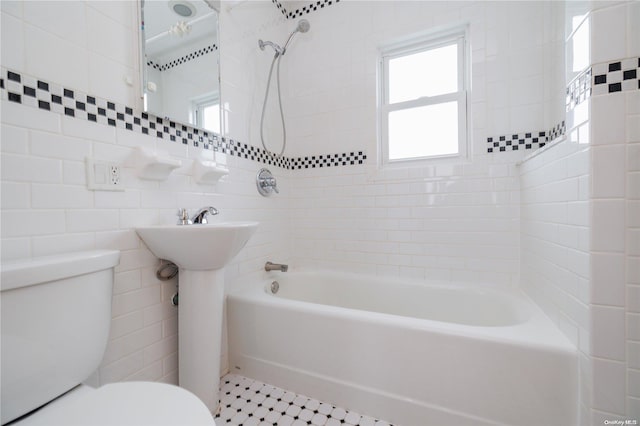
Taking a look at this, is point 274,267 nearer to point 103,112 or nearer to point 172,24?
point 103,112

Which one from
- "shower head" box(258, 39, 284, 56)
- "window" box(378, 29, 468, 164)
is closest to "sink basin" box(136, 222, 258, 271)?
"window" box(378, 29, 468, 164)

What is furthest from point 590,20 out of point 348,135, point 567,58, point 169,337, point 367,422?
point 169,337

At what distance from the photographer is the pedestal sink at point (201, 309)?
118 cm

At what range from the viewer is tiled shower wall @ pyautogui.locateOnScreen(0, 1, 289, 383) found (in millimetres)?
875

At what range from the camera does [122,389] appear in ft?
2.66

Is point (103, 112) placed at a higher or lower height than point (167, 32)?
lower

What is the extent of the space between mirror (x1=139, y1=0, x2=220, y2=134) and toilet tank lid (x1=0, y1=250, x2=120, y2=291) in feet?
2.30

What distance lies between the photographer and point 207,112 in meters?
1.58

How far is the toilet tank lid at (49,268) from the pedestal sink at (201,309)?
251 millimetres

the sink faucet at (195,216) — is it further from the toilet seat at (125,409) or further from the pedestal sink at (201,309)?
the toilet seat at (125,409)

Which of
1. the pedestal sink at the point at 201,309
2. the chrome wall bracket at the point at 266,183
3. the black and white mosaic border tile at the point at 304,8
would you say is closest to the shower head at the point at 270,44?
the black and white mosaic border tile at the point at 304,8

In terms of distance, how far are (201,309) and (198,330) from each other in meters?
0.10

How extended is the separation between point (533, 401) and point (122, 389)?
56.3 inches

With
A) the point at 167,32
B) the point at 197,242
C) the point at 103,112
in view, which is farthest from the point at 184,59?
the point at 197,242
